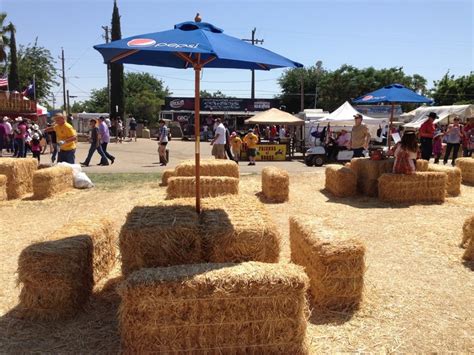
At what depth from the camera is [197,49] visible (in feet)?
12.5

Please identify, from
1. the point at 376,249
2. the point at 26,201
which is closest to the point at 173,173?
the point at 26,201

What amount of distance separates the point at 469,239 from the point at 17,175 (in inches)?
377

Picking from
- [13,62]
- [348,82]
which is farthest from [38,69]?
[348,82]

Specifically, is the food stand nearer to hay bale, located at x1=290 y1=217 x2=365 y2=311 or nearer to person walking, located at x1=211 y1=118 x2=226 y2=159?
person walking, located at x1=211 y1=118 x2=226 y2=159

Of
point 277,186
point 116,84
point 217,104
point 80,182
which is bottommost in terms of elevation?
point 80,182

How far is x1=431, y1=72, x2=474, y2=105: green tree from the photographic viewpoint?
48.0 metres

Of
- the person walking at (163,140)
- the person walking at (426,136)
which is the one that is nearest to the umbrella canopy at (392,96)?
the person walking at (426,136)

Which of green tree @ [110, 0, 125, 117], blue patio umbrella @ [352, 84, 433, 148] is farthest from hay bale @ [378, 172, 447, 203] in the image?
green tree @ [110, 0, 125, 117]

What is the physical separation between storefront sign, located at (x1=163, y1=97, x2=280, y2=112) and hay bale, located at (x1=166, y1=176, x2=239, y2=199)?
39416 millimetres

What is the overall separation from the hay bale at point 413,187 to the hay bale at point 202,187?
3468 millimetres

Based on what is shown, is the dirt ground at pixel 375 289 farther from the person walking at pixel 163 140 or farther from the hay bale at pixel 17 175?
the person walking at pixel 163 140

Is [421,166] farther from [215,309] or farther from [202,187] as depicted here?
[215,309]

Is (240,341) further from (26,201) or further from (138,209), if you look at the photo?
(26,201)

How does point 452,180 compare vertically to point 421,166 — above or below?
below
